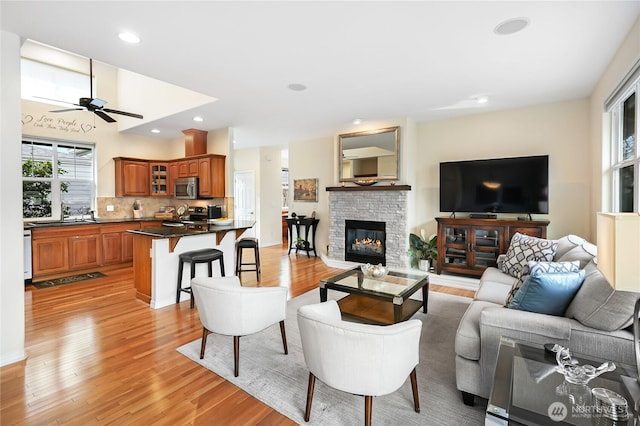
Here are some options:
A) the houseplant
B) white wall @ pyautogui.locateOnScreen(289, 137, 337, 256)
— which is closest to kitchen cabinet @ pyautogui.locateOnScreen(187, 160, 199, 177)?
white wall @ pyautogui.locateOnScreen(289, 137, 337, 256)

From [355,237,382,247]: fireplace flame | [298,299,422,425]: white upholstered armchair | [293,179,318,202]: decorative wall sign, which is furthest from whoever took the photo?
[293,179,318,202]: decorative wall sign

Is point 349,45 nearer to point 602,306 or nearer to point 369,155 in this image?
point 602,306

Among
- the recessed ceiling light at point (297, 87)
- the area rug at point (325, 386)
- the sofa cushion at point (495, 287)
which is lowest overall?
the area rug at point (325, 386)

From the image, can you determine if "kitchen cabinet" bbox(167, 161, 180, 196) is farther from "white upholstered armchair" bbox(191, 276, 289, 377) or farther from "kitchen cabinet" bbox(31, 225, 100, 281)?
"white upholstered armchair" bbox(191, 276, 289, 377)

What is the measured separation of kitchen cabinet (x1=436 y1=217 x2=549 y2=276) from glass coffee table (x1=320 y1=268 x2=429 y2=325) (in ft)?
5.27

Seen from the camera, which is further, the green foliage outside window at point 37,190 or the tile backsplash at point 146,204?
the tile backsplash at point 146,204

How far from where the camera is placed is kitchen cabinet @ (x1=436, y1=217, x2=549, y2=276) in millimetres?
4339

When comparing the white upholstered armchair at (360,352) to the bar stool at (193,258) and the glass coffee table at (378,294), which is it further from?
the bar stool at (193,258)

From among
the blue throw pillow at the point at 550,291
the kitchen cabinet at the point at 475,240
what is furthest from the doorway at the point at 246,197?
the blue throw pillow at the point at 550,291

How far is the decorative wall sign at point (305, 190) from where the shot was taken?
22.7 ft

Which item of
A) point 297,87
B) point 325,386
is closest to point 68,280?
point 297,87

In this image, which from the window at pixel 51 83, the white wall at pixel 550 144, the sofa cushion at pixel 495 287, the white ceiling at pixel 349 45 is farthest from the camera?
the window at pixel 51 83

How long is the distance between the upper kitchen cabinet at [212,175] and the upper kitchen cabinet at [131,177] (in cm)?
161

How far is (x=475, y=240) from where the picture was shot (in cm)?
468
